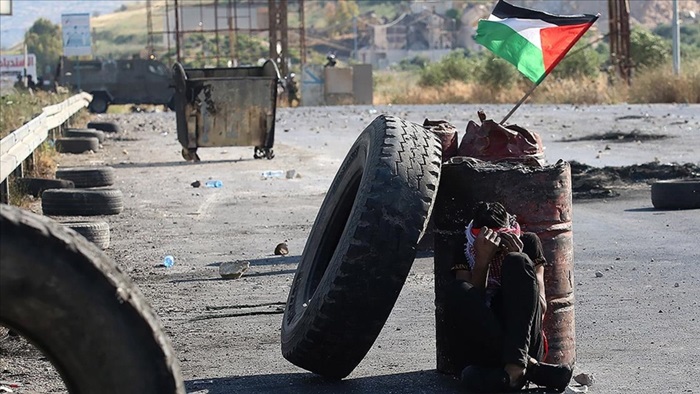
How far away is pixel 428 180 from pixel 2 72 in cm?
9405

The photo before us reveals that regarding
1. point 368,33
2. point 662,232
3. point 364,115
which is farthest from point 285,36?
point 368,33

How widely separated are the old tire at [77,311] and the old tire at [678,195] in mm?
10488

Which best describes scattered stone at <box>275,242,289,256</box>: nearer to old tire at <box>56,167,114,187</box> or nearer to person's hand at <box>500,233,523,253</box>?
person's hand at <box>500,233,523,253</box>

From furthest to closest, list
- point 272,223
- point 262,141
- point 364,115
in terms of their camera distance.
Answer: point 364,115 < point 262,141 < point 272,223

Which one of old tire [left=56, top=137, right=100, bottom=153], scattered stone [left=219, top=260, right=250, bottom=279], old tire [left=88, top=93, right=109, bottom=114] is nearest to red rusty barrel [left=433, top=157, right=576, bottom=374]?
scattered stone [left=219, top=260, right=250, bottom=279]

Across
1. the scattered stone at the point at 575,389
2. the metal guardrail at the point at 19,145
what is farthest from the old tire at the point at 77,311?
the metal guardrail at the point at 19,145

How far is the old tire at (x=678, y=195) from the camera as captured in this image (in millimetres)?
13047

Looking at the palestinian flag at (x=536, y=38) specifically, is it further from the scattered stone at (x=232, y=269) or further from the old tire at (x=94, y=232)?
the old tire at (x=94, y=232)

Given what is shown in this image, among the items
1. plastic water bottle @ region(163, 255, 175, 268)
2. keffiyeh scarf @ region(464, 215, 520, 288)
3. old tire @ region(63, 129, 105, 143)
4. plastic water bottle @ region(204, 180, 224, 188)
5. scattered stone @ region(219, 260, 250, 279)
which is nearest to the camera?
keffiyeh scarf @ region(464, 215, 520, 288)

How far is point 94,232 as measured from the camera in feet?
36.4

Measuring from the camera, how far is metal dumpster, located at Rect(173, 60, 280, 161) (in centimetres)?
2206

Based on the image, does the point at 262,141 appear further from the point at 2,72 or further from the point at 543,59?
the point at 2,72

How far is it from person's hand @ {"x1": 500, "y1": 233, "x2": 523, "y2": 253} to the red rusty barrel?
0.27 meters

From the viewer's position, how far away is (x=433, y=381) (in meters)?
6.21
